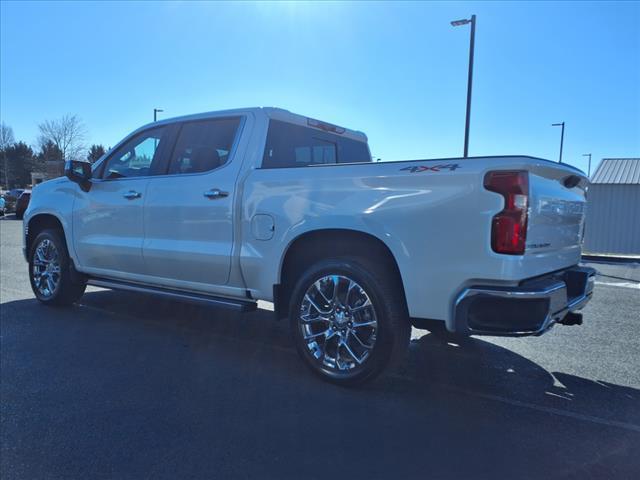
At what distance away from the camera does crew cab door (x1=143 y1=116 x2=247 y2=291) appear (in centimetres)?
418

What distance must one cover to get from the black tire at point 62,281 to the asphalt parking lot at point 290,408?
1.98 feet

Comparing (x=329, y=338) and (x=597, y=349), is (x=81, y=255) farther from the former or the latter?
(x=597, y=349)

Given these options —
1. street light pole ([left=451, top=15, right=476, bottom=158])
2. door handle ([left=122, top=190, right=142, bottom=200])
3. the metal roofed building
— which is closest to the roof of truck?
door handle ([left=122, top=190, right=142, bottom=200])

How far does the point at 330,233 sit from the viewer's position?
3654mm

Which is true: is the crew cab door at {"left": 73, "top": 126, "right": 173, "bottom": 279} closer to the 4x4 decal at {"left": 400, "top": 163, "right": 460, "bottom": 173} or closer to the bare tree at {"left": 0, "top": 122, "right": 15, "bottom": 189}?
the 4x4 decal at {"left": 400, "top": 163, "right": 460, "bottom": 173}

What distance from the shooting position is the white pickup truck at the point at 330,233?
9.65 feet

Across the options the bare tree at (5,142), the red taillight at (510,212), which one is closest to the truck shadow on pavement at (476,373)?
the red taillight at (510,212)

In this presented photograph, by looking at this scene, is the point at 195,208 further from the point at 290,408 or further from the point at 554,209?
the point at 554,209

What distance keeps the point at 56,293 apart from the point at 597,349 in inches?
224

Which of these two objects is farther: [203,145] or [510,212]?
[203,145]

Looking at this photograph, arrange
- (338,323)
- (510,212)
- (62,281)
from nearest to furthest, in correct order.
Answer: (510,212) < (338,323) < (62,281)

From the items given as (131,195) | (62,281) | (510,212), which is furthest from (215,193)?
(62,281)

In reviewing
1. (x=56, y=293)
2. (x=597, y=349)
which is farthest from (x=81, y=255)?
(x=597, y=349)

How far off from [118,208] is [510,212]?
378 centimetres
